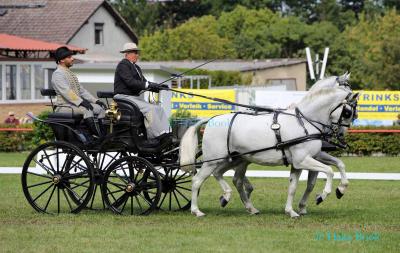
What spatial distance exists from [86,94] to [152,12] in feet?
257

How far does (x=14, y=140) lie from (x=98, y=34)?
2736 centimetres

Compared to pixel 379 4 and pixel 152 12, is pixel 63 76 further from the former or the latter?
pixel 379 4

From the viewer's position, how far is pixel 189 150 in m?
12.4

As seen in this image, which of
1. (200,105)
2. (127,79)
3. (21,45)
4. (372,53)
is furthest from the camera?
(372,53)

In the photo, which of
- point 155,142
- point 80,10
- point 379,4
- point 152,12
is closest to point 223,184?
point 155,142

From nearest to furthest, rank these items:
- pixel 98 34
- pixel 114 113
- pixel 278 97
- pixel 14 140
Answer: pixel 114 113
pixel 14 140
pixel 278 97
pixel 98 34

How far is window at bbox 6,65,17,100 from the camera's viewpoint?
3922cm

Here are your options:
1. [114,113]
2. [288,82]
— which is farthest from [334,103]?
[288,82]

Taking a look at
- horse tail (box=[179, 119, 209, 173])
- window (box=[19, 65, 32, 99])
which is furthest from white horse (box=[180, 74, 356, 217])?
window (box=[19, 65, 32, 99])

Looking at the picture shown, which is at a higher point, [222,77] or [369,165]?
[222,77]

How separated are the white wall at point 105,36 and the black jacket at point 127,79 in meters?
39.5

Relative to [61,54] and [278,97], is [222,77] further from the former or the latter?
[61,54]

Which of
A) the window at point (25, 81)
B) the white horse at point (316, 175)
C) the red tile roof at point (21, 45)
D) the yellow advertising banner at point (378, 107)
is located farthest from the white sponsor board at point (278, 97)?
the white horse at point (316, 175)

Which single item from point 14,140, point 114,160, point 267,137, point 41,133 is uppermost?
point 267,137
